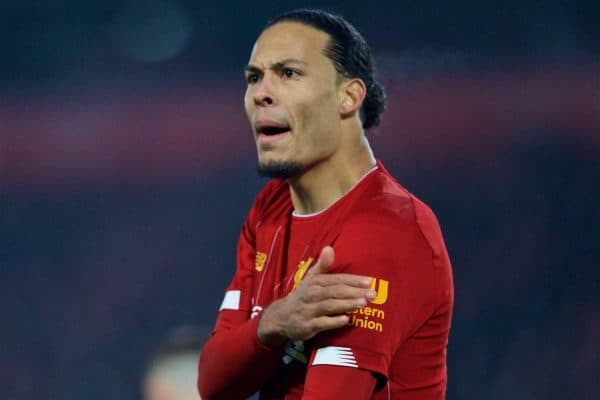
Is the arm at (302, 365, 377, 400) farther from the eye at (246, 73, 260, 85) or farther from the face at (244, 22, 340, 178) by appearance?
the eye at (246, 73, 260, 85)

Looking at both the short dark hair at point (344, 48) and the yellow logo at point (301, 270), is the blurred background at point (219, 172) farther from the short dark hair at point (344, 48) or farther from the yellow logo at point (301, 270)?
the yellow logo at point (301, 270)

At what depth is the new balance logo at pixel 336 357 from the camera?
1.54 m

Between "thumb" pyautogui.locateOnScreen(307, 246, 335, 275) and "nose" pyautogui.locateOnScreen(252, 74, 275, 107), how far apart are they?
0.39m

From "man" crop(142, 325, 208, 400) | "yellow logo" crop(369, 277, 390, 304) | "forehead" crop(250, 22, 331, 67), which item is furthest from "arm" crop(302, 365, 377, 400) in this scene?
"man" crop(142, 325, 208, 400)

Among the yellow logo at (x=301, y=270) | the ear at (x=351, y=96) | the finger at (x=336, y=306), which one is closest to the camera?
the finger at (x=336, y=306)

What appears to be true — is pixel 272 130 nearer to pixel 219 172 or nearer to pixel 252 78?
pixel 252 78

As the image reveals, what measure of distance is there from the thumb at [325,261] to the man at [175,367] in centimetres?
165

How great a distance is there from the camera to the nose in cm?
185

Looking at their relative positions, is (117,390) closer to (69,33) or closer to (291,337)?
(69,33)

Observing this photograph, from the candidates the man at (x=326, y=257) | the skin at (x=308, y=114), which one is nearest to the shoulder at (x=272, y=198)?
the man at (x=326, y=257)

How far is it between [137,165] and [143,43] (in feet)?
1.39

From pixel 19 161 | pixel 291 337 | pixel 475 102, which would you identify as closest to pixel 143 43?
pixel 19 161

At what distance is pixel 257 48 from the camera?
1.92 metres

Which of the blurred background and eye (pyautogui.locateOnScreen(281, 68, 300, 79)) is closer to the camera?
eye (pyautogui.locateOnScreen(281, 68, 300, 79))
